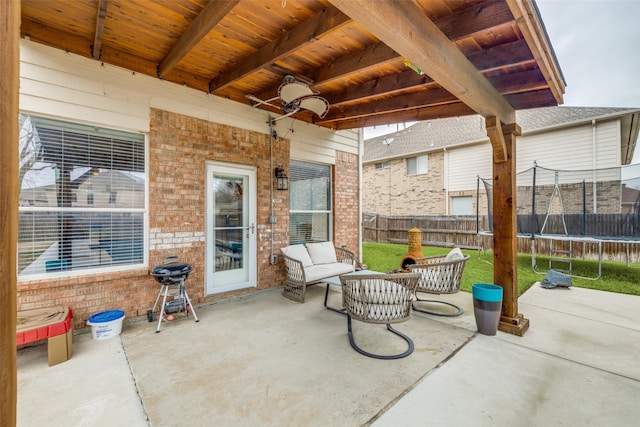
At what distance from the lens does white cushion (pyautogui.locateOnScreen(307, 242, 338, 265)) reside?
538 cm

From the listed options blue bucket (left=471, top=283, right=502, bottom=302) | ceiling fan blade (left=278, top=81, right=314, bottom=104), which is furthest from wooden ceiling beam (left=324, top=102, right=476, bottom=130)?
blue bucket (left=471, top=283, right=502, bottom=302)

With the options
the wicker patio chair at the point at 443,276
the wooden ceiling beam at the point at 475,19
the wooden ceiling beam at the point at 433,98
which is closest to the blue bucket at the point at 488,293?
the wicker patio chair at the point at 443,276

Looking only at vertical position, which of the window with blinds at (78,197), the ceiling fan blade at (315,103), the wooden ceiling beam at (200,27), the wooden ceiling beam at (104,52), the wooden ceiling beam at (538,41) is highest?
the wooden ceiling beam at (104,52)

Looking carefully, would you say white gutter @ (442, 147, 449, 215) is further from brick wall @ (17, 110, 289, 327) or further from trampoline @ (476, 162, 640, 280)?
brick wall @ (17, 110, 289, 327)

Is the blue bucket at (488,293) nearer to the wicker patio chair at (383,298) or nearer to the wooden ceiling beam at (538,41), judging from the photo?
the wicker patio chair at (383,298)

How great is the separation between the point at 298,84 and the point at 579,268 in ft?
26.7

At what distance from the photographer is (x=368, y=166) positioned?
52.9 feet

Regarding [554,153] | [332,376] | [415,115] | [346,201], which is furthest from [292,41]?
[554,153]

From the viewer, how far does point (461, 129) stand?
1275 centimetres

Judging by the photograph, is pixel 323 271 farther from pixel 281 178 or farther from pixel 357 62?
pixel 357 62

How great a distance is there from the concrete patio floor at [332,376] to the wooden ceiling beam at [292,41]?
3.35 metres

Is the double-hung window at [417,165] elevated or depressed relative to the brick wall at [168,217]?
elevated

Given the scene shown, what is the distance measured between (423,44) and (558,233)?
304 inches

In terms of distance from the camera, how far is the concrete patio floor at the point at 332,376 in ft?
6.79
